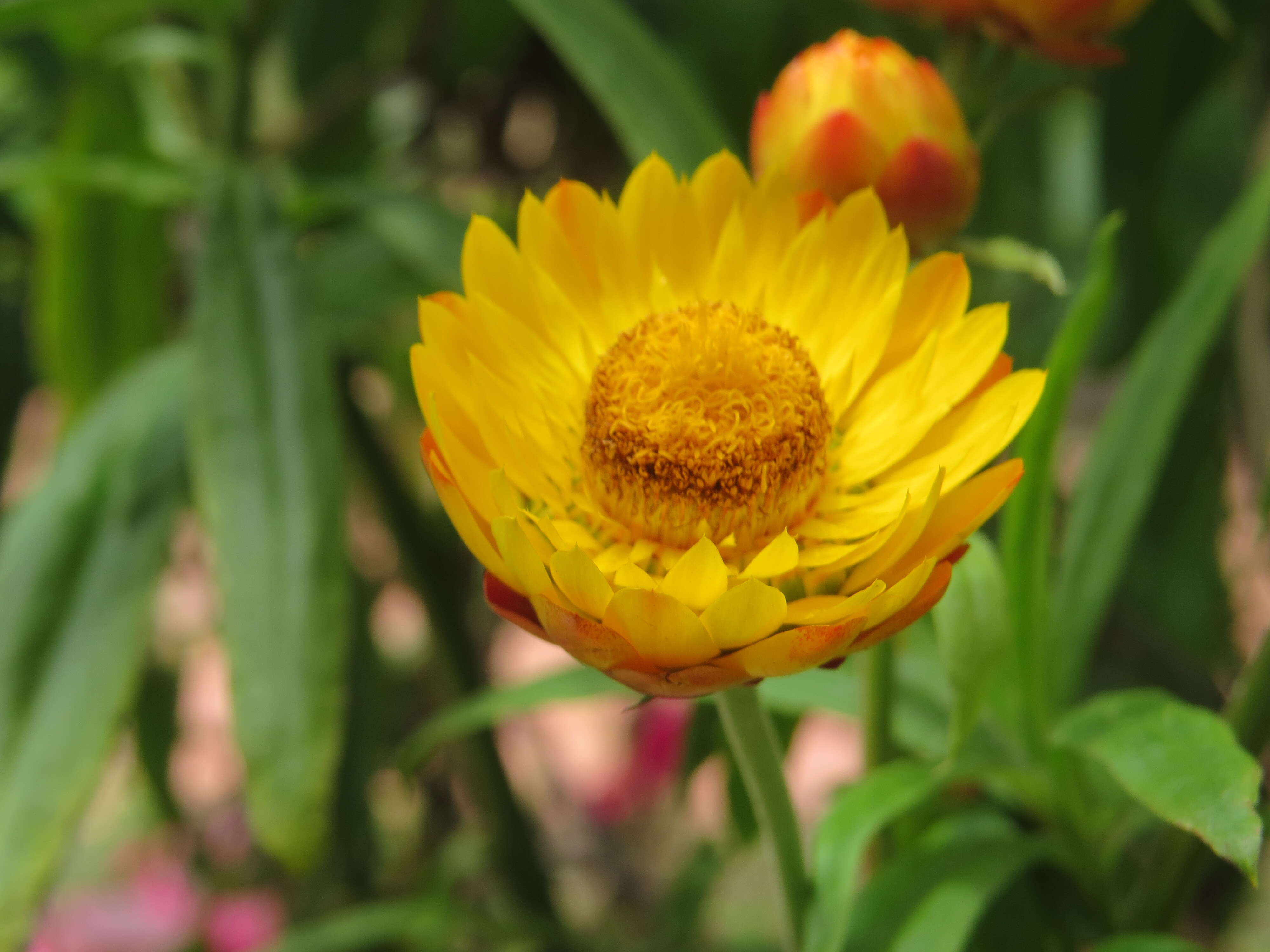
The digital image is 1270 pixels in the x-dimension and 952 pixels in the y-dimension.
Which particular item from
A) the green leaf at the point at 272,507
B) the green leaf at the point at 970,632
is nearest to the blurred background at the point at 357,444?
the green leaf at the point at 272,507

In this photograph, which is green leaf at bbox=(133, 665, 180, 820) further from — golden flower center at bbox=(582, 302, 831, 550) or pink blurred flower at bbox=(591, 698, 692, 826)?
golden flower center at bbox=(582, 302, 831, 550)

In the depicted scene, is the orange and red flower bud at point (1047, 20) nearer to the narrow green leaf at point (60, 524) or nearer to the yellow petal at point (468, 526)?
the yellow petal at point (468, 526)

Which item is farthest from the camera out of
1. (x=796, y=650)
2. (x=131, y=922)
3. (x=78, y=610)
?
(x=131, y=922)

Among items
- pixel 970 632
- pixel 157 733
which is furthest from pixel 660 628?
pixel 157 733

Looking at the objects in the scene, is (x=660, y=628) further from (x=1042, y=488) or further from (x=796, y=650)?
(x=1042, y=488)

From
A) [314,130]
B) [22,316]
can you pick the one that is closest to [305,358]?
[314,130]

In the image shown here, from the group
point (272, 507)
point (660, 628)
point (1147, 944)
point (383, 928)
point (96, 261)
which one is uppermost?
point (96, 261)

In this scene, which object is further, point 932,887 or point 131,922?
point 131,922
